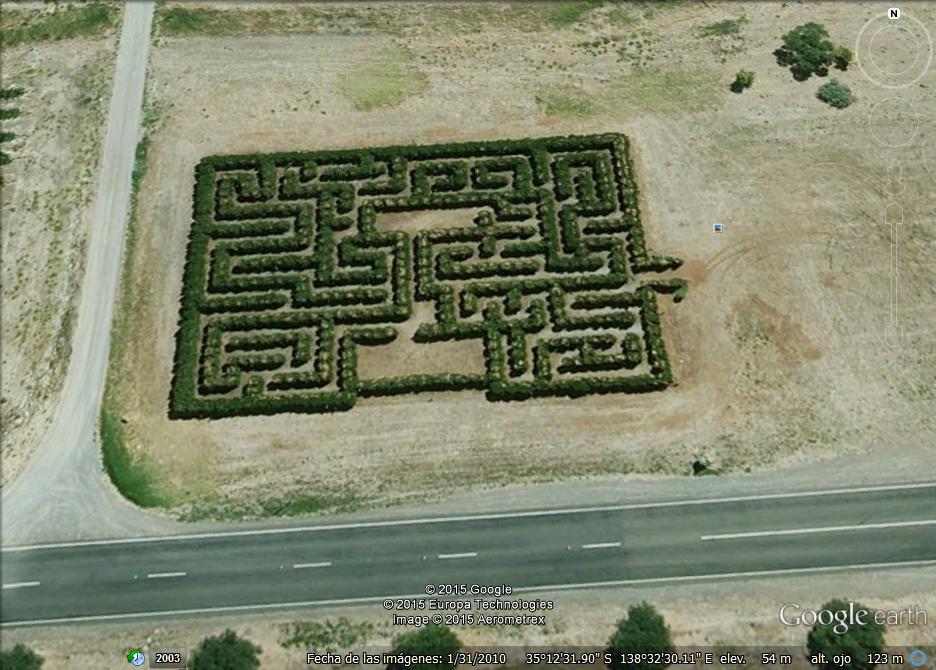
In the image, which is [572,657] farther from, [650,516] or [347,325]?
[347,325]

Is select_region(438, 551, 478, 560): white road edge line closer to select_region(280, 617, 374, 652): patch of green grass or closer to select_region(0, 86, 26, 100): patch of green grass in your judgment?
select_region(280, 617, 374, 652): patch of green grass

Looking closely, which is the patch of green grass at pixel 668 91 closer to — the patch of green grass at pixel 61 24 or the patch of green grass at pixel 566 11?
the patch of green grass at pixel 566 11

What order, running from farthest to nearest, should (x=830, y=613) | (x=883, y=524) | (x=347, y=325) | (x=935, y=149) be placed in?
(x=935, y=149) < (x=347, y=325) < (x=883, y=524) < (x=830, y=613)

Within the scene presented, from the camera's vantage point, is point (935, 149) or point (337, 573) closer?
point (337, 573)

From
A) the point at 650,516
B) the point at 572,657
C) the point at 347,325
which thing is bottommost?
the point at 572,657

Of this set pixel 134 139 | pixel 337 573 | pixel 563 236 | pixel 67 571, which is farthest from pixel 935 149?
pixel 67 571

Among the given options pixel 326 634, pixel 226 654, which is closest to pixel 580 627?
pixel 326 634
